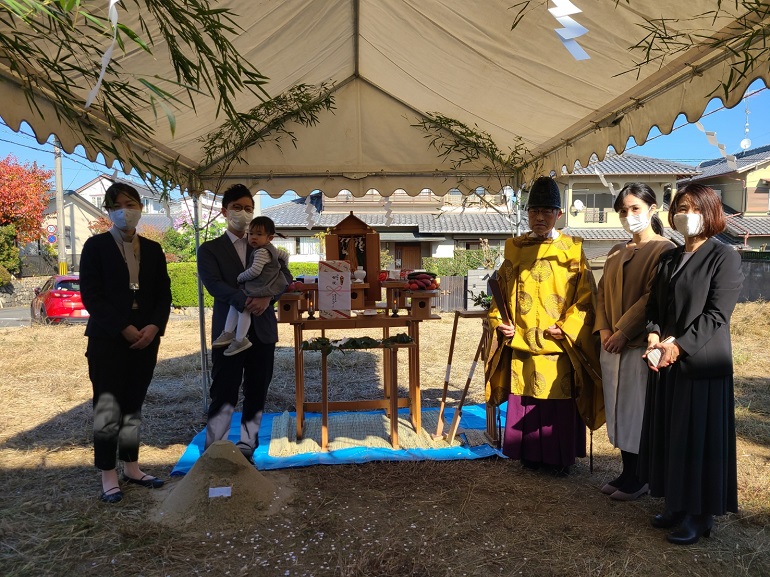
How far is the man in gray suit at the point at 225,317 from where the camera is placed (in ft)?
10.7

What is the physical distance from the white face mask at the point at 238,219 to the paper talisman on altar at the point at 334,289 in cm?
61

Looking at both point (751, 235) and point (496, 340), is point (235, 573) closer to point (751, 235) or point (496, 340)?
point (496, 340)

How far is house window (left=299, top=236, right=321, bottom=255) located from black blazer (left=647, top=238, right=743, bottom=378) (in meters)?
18.8

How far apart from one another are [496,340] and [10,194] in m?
19.1

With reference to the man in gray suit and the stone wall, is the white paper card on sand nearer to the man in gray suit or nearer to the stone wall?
the man in gray suit

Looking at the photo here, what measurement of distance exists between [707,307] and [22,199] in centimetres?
2037

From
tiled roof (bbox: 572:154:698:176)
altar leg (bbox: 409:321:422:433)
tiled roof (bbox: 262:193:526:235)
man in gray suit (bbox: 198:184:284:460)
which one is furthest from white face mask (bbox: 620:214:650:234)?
tiled roof (bbox: 262:193:526:235)

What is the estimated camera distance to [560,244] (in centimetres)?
326

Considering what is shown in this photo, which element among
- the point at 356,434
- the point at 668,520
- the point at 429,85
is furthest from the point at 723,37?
the point at 356,434

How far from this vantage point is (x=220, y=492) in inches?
109

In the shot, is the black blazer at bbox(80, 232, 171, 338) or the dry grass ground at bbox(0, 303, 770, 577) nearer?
the dry grass ground at bbox(0, 303, 770, 577)

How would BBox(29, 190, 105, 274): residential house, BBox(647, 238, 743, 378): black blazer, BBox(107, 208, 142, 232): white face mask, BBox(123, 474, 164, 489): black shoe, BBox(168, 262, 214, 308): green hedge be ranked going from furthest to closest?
BBox(29, 190, 105, 274): residential house < BBox(168, 262, 214, 308): green hedge < BBox(123, 474, 164, 489): black shoe < BBox(107, 208, 142, 232): white face mask < BBox(647, 238, 743, 378): black blazer

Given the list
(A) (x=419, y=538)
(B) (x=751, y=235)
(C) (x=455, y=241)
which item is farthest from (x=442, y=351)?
(B) (x=751, y=235)

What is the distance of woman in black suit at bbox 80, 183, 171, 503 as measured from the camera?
9.18ft
